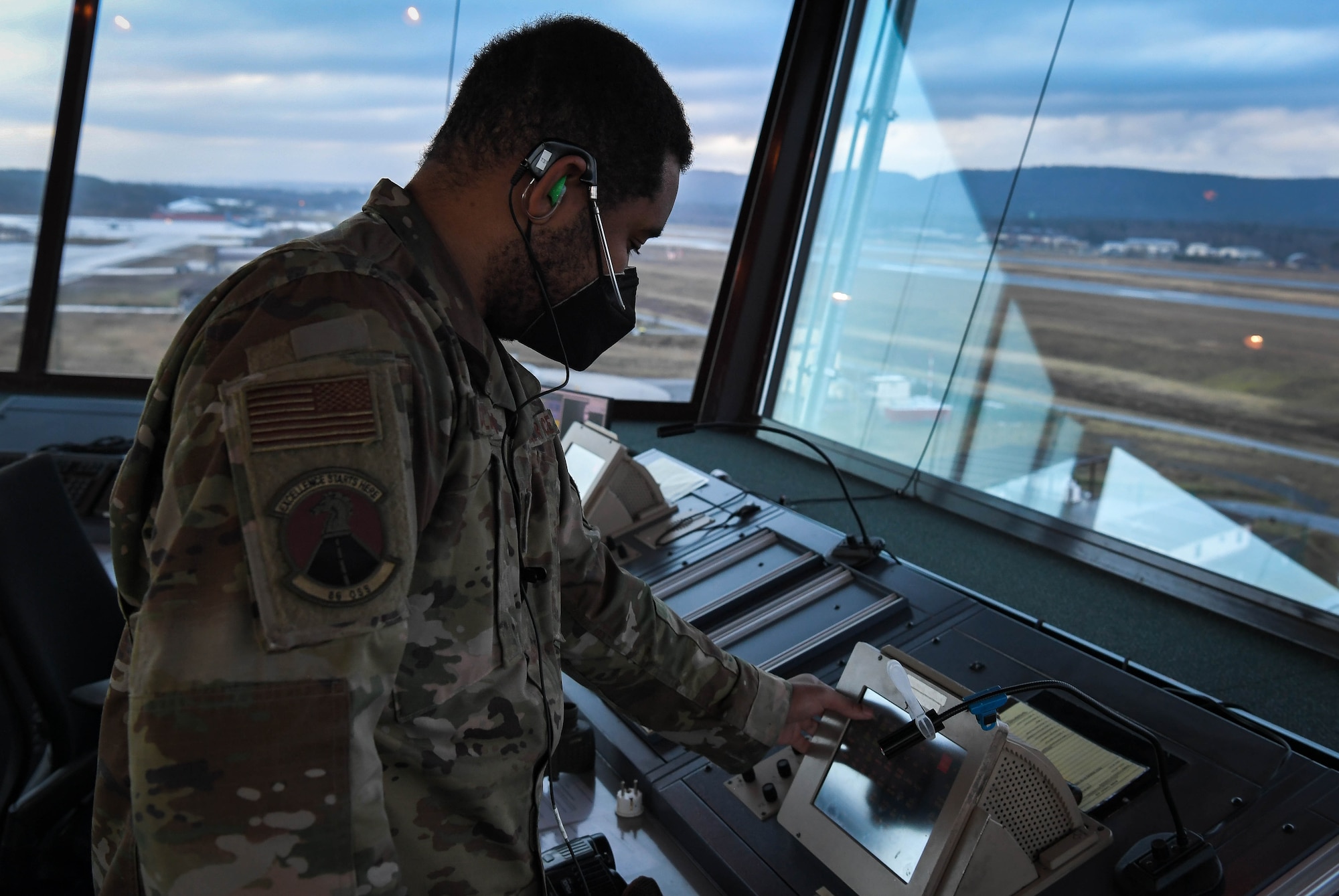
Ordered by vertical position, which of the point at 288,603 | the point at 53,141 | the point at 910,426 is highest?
the point at 53,141

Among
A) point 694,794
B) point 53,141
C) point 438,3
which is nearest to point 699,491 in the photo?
point 694,794

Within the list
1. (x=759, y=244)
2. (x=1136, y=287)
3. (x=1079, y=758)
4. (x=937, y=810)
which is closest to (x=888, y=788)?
(x=937, y=810)

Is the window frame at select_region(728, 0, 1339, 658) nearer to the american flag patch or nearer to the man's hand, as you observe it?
the man's hand

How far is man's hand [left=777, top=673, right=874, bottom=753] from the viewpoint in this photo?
125cm

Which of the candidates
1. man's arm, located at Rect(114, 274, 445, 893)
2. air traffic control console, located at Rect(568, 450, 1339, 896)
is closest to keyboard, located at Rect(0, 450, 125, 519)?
air traffic control console, located at Rect(568, 450, 1339, 896)

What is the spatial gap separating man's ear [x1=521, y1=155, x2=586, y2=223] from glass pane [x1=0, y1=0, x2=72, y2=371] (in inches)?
166

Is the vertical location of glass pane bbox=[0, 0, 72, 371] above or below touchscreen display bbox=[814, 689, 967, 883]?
above

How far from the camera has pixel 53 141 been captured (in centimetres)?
402

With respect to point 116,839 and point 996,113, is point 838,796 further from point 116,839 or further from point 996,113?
point 996,113

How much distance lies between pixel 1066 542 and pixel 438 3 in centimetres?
352

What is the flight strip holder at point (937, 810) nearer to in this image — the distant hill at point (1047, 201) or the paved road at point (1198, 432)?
the paved road at point (1198, 432)

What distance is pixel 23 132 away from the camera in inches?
157

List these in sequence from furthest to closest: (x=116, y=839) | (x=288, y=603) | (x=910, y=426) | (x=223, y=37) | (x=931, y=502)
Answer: (x=223, y=37), (x=910, y=426), (x=931, y=502), (x=116, y=839), (x=288, y=603)

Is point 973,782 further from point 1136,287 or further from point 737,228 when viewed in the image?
point 737,228
